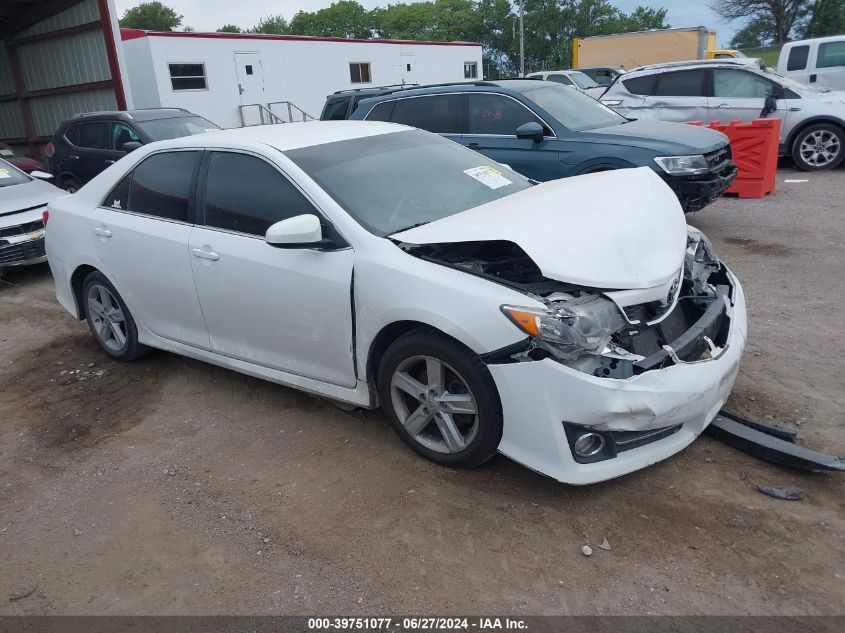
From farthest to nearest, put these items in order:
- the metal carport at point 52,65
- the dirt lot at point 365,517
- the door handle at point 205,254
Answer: the metal carport at point 52,65
the door handle at point 205,254
the dirt lot at point 365,517

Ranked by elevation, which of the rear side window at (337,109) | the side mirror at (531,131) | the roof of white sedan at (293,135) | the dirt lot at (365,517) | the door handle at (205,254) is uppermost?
the roof of white sedan at (293,135)

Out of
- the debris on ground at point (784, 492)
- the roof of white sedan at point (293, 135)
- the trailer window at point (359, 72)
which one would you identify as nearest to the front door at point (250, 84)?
the trailer window at point (359, 72)

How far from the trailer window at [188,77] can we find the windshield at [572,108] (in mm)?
14205

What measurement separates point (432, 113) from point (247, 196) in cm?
466

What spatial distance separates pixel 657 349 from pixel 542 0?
57874mm

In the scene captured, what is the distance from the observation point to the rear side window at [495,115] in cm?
752

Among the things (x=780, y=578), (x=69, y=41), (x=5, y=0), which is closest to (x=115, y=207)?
(x=780, y=578)

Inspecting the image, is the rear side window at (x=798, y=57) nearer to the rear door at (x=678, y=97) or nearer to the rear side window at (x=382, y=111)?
the rear door at (x=678, y=97)

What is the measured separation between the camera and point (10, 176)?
8570 mm

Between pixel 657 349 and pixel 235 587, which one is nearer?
pixel 235 587

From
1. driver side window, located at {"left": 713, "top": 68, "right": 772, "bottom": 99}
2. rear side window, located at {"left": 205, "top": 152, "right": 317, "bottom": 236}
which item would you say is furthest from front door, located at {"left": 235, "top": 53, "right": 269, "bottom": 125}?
rear side window, located at {"left": 205, "top": 152, "right": 317, "bottom": 236}

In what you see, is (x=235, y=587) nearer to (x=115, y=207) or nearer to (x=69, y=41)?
(x=115, y=207)

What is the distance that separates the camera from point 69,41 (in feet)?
47.3

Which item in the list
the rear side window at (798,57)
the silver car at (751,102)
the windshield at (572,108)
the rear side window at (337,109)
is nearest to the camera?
the windshield at (572,108)
